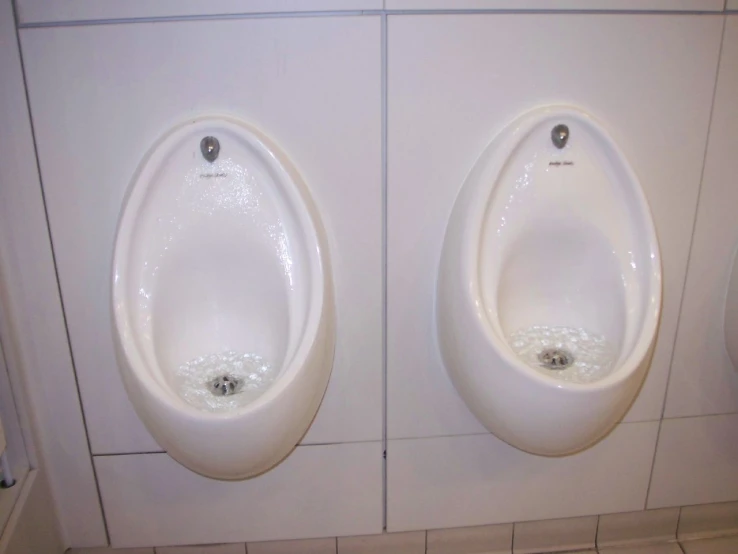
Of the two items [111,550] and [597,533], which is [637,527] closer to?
[597,533]

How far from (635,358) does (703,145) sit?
0.49 m

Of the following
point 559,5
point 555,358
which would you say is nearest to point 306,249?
point 555,358

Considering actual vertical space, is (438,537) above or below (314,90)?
below

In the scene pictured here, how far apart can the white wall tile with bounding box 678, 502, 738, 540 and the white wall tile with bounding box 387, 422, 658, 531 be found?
6.9 inches

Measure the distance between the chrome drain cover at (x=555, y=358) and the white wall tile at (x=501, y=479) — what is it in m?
0.26

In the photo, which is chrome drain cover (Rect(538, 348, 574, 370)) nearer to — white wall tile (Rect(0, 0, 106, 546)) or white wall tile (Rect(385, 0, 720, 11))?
white wall tile (Rect(385, 0, 720, 11))

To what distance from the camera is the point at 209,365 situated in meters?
1.22

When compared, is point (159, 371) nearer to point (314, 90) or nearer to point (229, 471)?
point (229, 471)

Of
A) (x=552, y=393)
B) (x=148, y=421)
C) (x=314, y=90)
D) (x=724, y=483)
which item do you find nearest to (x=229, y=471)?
(x=148, y=421)

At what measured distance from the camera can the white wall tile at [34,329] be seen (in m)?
1.12

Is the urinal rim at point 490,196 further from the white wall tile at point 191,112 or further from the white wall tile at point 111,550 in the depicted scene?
the white wall tile at point 111,550

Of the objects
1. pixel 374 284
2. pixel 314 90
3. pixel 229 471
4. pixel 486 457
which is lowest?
pixel 486 457

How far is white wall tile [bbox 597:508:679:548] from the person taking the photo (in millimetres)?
1522

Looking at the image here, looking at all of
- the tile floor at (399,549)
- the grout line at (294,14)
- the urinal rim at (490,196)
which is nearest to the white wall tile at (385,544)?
the tile floor at (399,549)
